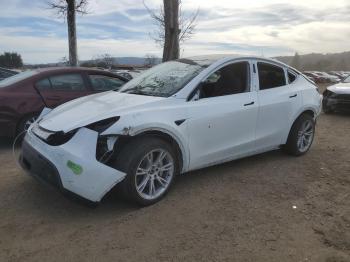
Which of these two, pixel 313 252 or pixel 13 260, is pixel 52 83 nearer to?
pixel 13 260

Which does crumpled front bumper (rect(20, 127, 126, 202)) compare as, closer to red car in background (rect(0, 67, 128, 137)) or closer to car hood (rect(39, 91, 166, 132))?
car hood (rect(39, 91, 166, 132))

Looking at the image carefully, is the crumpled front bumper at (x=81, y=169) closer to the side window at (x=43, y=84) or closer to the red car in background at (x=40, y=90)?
the red car in background at (x=40, y=90)

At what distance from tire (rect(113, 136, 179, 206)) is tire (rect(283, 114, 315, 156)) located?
243 cm

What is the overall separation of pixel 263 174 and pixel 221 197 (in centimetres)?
112

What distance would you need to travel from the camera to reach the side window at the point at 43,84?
25.0 feet

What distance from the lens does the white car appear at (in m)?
4.27

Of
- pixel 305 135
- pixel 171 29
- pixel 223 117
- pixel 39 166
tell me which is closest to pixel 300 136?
pixel 305 135

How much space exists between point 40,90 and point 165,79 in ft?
9.94

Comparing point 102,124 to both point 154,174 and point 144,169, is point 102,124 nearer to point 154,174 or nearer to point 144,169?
point 144,169

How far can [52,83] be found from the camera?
25.5 feet

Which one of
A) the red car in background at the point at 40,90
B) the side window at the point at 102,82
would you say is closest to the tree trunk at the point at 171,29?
the red car in background at the point at 40,90

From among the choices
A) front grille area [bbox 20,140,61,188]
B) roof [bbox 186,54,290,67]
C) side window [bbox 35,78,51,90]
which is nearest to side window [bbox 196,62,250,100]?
roof [bbox 186,54,290,67]

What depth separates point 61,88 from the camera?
25.7ft

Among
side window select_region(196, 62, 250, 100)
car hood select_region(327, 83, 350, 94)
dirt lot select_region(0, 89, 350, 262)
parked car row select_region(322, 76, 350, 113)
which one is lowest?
dirt lot select_region(0, 89, 350, 262)
